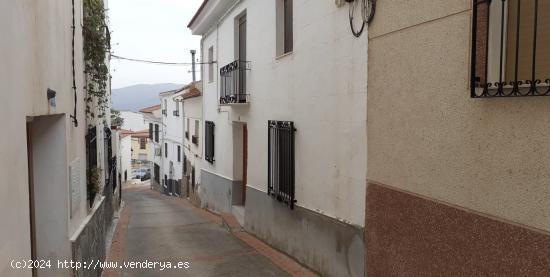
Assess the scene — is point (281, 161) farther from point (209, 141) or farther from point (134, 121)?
point (134, 121)

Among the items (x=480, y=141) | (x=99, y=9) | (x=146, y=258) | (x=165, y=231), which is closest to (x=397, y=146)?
(x=480, y=141)

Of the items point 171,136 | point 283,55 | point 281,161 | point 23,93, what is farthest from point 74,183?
point 171,136

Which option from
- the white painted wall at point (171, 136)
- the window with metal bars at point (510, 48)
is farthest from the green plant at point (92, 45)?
the white painted wall at point (171, 136)

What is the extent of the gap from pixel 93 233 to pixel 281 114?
3693 millimetres

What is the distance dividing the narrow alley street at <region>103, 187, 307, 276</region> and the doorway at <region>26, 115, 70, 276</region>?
2473mm

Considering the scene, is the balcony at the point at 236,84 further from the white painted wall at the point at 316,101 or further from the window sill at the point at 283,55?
the window sill at the point at 283,55

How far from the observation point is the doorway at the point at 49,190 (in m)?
4.87

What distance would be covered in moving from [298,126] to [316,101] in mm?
808

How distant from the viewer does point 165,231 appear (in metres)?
11.2

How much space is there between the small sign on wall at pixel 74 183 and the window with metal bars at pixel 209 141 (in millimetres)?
8259

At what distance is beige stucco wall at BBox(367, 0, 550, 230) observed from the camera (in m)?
3.39

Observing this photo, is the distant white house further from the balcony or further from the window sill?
the window sill

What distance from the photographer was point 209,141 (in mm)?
14562

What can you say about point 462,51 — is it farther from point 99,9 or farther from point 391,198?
point 99,9
